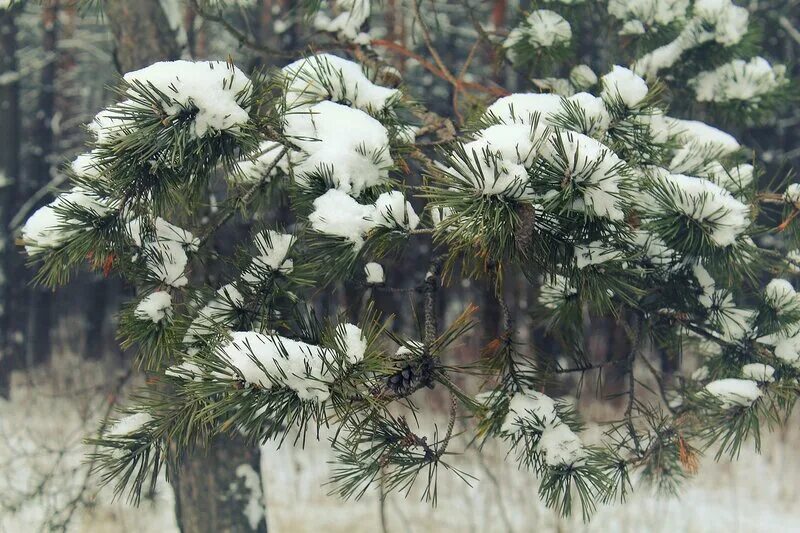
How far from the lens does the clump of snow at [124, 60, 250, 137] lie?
1536 millimetres

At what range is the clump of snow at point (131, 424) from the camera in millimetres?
1861

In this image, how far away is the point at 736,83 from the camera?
2.96m

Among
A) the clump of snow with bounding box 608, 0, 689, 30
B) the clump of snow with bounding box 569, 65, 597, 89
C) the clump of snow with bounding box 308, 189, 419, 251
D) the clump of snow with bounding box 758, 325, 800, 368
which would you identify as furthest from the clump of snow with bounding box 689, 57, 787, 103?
the clump of snow with bounding box 308, 189, 419, 251

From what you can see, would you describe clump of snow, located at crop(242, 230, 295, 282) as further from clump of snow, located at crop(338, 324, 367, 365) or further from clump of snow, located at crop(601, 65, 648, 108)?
clump of snow, located at crop(601, 65, 648, 108)

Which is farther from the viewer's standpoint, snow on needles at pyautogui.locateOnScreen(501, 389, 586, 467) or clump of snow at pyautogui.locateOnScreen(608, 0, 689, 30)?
clump of snow at pyautogui.locateOnScreen(608, 0, 689, 30)

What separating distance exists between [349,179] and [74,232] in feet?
2.19

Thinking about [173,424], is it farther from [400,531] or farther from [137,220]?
[400,531]

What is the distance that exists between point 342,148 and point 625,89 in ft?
2.38

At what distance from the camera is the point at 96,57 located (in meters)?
11.5

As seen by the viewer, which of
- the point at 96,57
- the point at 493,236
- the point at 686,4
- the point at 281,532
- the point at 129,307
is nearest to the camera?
the point at 493,236

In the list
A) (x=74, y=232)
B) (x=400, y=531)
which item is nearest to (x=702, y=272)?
(x=74, y=232)

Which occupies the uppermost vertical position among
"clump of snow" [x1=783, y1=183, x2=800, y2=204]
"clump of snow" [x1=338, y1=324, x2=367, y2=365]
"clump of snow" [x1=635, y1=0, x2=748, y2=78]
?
"clump of snow" [x1=635, y1=0, x2=748, y2=78]

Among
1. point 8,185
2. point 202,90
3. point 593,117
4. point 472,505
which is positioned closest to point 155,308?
point 202,90

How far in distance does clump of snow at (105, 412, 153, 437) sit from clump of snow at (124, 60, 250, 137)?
0.76 m
